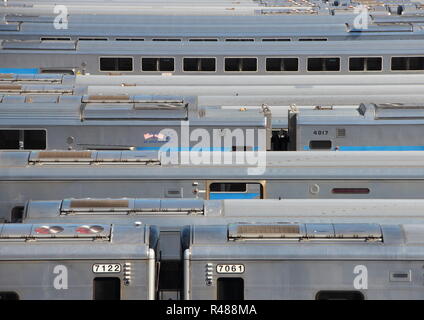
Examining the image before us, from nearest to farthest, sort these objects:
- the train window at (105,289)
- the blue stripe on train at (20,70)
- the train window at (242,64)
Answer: the train window at (105,289) < the train window at (242,64) < the blue stripe on train at (20,70)

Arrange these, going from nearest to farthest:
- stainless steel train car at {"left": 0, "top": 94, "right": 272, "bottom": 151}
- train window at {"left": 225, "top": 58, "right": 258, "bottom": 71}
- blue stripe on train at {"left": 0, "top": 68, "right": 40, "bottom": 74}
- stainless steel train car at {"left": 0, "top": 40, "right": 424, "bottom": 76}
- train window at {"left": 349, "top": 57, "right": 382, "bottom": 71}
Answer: stainless steel train car at {"left": 0, "top": 94, "right": 272, "bottom": 151} < train window at {"left": 225, "top": 58, "right": 258, "bottom": 71} < stainless steel train car at {"left": 0, "top": 40, "right": 424, "bottom": 76} < train window at {"left": 349, "top": 57, "right": 382, "bottom": 71} < blue stripe on train at {"left": 0, "top": 68, "right": 40, "bottom": 74}

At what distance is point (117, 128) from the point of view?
92.4 feet

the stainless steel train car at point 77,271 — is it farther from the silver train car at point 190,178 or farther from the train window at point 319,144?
the train window at point 319,144

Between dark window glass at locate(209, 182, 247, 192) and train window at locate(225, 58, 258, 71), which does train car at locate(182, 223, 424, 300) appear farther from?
train window at locate(225, 58, 258, 71)

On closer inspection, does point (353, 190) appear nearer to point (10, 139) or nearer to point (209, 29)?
point (10, 139)

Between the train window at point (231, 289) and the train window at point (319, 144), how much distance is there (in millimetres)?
11986

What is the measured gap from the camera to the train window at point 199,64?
133 ft

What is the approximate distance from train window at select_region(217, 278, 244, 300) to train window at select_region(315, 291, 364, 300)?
1246 mm

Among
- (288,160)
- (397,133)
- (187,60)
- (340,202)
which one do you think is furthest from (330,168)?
(187,60)

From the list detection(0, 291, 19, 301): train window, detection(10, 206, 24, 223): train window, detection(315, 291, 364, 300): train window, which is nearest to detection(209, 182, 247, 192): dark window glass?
detection(10, 206, 24, 223): train window

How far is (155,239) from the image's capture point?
1731 cm

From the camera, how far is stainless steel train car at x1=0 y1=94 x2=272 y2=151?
2805 centimetres

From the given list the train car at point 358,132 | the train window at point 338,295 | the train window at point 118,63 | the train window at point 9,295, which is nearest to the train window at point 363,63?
the train window at point 118,63
